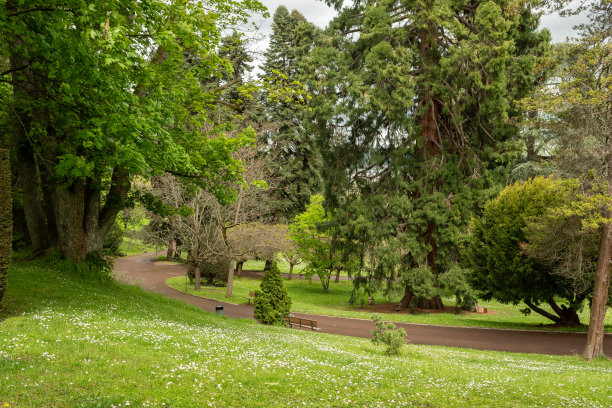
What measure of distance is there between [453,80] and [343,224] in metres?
9.72

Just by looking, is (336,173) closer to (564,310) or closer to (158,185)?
(158,185)

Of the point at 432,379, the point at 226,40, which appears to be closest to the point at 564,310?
the point at 432,379

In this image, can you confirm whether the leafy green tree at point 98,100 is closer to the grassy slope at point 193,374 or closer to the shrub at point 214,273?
the grassy slope at point 193,374

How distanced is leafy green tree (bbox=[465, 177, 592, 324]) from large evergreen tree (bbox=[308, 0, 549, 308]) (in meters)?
1.30

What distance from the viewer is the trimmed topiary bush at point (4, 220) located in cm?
770

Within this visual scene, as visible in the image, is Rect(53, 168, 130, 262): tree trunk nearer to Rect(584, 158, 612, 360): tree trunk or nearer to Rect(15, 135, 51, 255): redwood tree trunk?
Rect(15, 135, 51, 255): redwood tree trunk

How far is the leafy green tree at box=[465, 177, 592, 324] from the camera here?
65.3 feet

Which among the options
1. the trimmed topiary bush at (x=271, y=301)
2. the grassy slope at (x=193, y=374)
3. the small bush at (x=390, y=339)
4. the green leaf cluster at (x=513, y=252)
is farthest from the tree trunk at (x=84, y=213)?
the green leaf cluster at (x=513, y=252)

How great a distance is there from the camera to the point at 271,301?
17750mm

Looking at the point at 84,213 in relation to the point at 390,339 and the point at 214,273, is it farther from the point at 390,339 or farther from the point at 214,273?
the point at 214,273

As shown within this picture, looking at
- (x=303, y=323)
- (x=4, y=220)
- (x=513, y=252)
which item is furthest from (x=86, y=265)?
(x=513, y=252)

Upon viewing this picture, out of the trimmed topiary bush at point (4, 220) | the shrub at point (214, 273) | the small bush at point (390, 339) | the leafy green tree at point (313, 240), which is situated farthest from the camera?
the leafy green tree at point (313, 240)

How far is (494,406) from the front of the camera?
6.09m

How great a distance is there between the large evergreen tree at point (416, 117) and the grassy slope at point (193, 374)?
1412 centimetres
